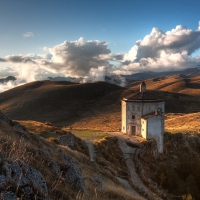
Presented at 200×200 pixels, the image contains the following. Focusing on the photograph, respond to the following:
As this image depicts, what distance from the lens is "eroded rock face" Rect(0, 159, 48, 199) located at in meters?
5.87

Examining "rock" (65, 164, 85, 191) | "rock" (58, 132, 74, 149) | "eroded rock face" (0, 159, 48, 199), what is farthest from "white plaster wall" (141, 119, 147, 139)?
"eroded rock face" (0, 159, 48, 199)

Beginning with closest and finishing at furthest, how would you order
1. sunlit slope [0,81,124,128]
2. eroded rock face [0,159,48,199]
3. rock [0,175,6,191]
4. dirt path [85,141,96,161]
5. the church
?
rock [0,175,6,191]
eroded rock face [0,159,48,199]
dirt path [85,141,96,161]
the church
sunlit slope [0,81,124,128]

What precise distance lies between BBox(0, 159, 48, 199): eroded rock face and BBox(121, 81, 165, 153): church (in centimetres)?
3305

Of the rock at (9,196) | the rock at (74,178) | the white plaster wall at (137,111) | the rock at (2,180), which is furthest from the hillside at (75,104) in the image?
the rock at (9,196)

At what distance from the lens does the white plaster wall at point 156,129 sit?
3862 centimetres

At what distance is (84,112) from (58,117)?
13983 millimetres

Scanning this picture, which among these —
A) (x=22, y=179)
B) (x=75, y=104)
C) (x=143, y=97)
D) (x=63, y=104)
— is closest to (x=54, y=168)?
(x=22, y=179)

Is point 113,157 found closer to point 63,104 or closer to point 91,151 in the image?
point 91,151

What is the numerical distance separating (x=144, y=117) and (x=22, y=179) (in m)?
35.5

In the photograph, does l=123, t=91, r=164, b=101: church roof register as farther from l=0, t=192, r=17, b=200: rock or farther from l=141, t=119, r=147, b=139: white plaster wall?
l=0, t=192, r=17, b=200: rock

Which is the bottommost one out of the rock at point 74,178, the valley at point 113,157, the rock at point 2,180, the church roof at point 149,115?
the valley at point 113,157

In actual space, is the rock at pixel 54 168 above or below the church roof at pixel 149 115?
above

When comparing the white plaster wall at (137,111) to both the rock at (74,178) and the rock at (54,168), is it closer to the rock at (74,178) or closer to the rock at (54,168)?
the rock at (74,178)

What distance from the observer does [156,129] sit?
128 feet
